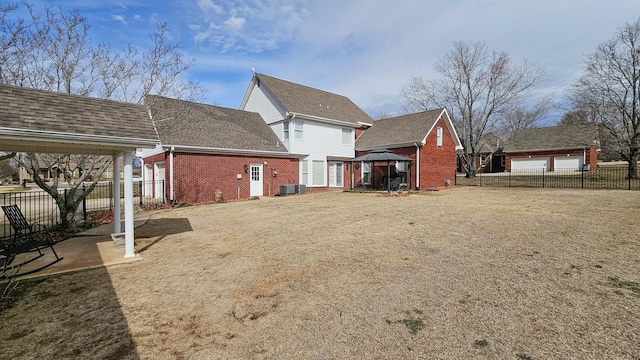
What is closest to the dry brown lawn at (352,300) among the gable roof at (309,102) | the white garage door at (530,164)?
the gable roof at (309,102)

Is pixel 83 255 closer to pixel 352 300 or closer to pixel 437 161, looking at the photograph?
pixel 352 300

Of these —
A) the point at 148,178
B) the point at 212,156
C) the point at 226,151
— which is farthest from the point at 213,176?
the point at 148,178

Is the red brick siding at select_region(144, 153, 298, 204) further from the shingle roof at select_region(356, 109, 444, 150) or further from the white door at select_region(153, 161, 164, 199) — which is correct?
the shingle roof at select_region(356, 109, 444, 150)

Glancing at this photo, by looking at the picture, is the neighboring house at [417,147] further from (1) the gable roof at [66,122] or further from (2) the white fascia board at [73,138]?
(2) the white fascia board at [73,138]

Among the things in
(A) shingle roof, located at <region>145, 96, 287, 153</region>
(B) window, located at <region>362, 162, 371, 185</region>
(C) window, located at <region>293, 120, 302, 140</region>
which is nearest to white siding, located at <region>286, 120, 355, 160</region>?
(C) window, located at <region>293, 120, 302, 140</region>

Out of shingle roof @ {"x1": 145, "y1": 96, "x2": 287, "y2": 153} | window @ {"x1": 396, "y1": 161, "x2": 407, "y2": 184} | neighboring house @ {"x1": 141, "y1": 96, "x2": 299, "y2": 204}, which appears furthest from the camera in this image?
window @ {"x1": 396, "y1": 161, "x2": 407, "y2": 184}

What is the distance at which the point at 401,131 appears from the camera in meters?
22.6

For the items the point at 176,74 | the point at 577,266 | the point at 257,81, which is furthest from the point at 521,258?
the point at 257,81

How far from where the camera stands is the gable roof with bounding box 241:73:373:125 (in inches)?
824

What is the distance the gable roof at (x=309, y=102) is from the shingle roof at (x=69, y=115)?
1375 cm

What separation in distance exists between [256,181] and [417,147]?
37.8 ft

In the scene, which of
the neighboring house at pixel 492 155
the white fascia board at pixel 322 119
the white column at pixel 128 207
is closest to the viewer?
the white column at pixel 128 207

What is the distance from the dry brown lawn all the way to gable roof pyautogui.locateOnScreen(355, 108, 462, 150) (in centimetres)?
1425

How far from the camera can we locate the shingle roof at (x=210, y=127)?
1559 cm
